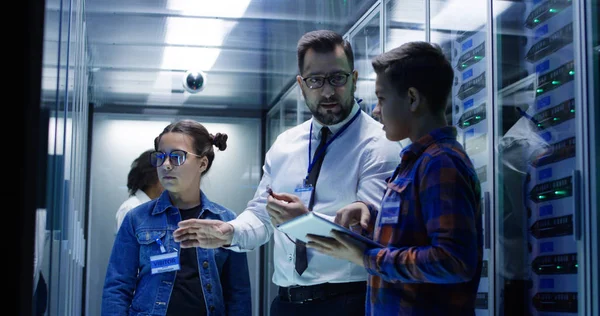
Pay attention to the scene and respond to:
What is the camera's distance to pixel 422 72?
1816 millimetres

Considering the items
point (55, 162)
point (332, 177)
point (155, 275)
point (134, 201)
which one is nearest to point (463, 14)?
point (332, 177)

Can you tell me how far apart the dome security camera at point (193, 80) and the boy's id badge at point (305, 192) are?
5578 millimetres

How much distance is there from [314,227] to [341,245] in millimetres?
100

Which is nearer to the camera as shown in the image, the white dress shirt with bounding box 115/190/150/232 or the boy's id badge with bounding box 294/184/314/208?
the boy's id badge with bounding box 294/184/314/208

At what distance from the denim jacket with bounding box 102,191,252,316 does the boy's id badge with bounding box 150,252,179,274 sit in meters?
0.02

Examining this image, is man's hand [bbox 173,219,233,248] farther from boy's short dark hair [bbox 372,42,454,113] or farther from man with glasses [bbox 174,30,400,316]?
boy's short dark hair [bbox 372,42,454,113]

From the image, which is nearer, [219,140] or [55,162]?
[55,162]

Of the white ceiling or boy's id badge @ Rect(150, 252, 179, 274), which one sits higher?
the white ceiling

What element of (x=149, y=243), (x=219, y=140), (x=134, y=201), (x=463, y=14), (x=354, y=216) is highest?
(x=463, y=14)

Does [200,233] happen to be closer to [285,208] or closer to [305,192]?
[305,192]

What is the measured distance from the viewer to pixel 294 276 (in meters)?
2.34

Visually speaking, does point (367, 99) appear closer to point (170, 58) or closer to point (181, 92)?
point (170, 58)

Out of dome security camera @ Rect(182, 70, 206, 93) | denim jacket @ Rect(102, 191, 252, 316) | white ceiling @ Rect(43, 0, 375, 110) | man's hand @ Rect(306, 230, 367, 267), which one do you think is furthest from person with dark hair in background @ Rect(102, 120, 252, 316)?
dome security camera @ Rect(182, 70, 206, 93)

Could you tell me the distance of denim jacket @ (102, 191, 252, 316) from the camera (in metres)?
2.83
